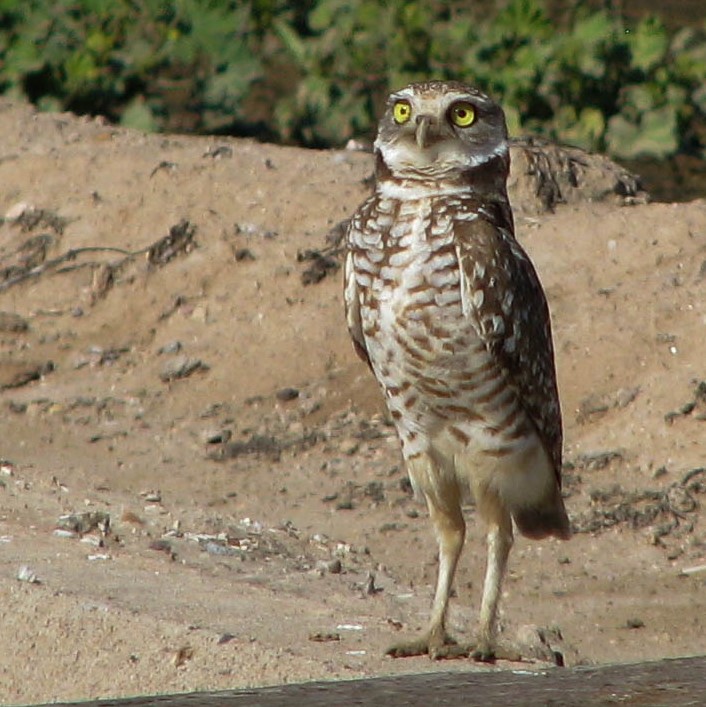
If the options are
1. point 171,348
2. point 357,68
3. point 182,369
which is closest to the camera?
point 182,369

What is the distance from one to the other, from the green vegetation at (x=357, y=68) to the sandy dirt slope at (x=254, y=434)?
2.61 feet

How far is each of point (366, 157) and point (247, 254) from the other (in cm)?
149

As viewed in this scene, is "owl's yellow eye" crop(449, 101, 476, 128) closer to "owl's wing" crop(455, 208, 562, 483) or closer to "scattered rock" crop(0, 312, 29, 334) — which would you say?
"owl's wing" crop(455, 208, 562, 483)

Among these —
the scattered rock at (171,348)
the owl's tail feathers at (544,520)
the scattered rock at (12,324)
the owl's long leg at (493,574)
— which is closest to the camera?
the owl's long leg at (493,574)

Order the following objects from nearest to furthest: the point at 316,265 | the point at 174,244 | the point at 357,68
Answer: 1. the point at 316,265
2. the point at 174,244
3. the point at 357,68

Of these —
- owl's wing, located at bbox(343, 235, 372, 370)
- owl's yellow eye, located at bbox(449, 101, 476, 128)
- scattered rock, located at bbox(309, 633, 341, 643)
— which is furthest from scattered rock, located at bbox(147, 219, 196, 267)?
scattered rock, located at bbox(309, 633, 341, 643)

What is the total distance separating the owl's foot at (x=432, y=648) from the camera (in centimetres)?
538

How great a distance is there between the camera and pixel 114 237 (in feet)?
31.6

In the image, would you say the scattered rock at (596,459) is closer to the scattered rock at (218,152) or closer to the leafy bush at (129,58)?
the scattered rock at (218,152)

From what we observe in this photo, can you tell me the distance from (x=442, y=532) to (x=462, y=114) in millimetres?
1290

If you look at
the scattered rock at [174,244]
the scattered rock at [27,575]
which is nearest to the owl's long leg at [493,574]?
the scattered rock at [27,575]

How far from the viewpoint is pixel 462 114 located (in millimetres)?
5633

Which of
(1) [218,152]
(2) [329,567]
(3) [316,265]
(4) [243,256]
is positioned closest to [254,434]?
(3) [316,265]

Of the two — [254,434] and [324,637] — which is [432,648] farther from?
[254,434]
